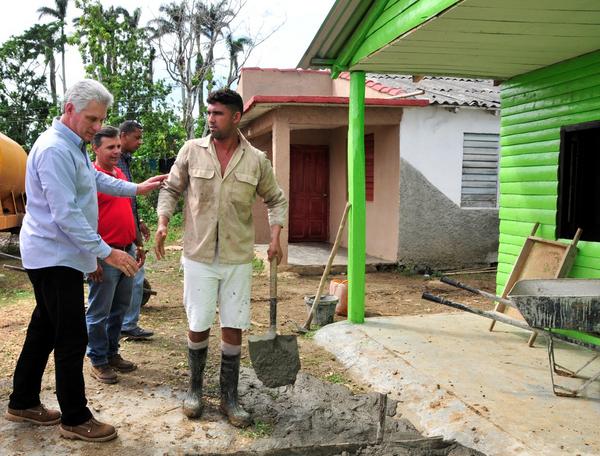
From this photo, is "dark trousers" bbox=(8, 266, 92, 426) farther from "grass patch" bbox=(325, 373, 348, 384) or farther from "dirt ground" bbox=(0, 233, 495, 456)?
"grass patch" bbox=(325, 373, 348, 384)

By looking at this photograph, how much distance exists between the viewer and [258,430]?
3.69 metres

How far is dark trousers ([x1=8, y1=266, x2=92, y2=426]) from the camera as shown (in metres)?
3.28

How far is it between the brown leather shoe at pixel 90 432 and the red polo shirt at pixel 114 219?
1.62m

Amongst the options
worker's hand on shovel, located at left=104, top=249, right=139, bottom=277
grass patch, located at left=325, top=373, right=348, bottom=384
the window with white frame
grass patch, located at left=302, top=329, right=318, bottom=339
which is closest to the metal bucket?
grass patch, located at left=302, top=329, right=318, bottom=339

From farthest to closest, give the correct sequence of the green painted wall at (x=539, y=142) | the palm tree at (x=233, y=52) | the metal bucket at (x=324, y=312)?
the palm tree at (x=233, y=52) → the metal bucket at (x=324, y=312) → the green painted wall at (x=539, y=142)

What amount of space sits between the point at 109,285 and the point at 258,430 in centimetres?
159

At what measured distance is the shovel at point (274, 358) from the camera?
379cm

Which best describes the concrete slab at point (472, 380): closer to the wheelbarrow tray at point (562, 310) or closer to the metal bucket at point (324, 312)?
the metal bucket at point (324, 312)

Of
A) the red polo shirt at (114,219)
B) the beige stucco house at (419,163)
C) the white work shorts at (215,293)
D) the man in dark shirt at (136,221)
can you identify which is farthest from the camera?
the beige stucco house at (419,163)

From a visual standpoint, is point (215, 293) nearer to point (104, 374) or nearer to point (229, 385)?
point (229, 385)

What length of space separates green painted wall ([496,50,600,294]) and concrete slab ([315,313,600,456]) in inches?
38.0

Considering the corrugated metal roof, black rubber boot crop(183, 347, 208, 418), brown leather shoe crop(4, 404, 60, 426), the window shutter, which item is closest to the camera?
brown leather shoe crop(4, 404, 60, 426)

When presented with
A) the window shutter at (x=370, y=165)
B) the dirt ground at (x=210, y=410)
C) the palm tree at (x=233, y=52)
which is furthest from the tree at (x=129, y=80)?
the dirt ground at (x=210, y=410)

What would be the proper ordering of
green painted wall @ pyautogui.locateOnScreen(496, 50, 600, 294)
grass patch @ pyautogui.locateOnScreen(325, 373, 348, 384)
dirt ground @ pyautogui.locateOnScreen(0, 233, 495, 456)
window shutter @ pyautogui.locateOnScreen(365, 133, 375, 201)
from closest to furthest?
dirt ground @ pyautogui.locateOnScreen(0, 233, 495, 456) → grass patch @ pyautogui.locateOnScreen(325, 373, 348, 384) → green painted wall @ pyautogui.locateOnScreen(496, 50, 600, 294) → window shutter @ pyautogui.locateOnScreen(365, 133, 375, 201)
